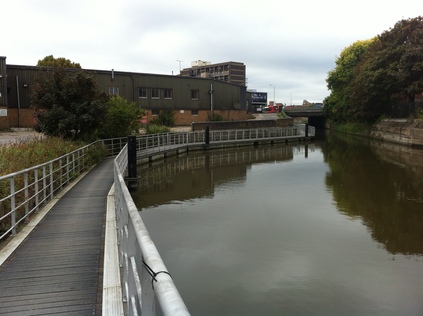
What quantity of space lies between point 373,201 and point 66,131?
48.2 ft

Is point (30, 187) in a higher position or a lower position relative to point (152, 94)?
lower

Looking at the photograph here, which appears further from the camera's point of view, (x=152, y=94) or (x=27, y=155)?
(x=152, y=94)

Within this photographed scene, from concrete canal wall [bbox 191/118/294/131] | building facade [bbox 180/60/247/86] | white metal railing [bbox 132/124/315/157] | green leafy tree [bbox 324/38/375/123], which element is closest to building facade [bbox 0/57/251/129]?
concrete canal wall [bbox 191/118/294/131]

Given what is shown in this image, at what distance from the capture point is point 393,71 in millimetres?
40438

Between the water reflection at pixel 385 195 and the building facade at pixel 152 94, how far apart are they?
2403 cm

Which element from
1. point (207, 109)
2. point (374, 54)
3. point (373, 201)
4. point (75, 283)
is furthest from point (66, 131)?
point (374, 54)

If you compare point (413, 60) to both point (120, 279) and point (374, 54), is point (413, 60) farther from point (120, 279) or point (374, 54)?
point (120, 279)

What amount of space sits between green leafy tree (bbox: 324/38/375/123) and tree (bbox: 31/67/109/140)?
4527 centimetres

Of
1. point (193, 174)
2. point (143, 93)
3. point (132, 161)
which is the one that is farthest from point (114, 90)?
point (132, 161)

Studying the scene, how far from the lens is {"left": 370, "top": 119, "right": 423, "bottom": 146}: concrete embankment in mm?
37438

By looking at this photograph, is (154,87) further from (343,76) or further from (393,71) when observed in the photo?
(343,76)

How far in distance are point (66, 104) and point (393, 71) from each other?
33.3m

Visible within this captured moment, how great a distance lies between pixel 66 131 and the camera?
20.2 metres

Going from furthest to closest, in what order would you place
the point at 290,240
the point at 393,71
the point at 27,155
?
1. the point at 393,71
2. the point at 27,155
3. the point at 290,240
